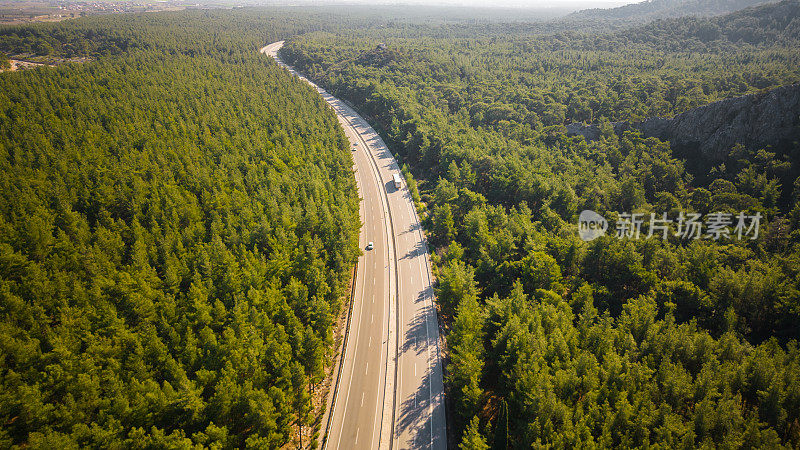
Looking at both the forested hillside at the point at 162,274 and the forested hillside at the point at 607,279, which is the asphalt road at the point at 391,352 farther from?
the forested hillside at the point at 162,274

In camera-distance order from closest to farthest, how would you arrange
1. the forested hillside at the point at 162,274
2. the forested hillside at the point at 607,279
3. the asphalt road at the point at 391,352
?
the forested hillside at the point at 607,279, the forested hillside at the point at 162,274, the asphalt road at the point at 391,352

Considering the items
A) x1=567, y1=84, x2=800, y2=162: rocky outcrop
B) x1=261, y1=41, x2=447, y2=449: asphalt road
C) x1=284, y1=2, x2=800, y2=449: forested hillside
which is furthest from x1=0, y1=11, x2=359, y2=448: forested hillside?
x1=567, y1=84, x2=800, y2=162: rocky outcrop

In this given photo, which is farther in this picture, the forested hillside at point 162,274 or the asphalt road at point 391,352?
the asphalt road at point 391,352

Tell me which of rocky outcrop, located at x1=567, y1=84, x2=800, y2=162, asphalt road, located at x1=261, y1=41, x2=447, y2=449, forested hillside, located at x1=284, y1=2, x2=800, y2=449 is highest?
rocky outcrop, located at x1=567, y1=84, x2=800, y2=162

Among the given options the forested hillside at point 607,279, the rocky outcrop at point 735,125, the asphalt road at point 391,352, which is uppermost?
the rocky outcrop at point 735,125

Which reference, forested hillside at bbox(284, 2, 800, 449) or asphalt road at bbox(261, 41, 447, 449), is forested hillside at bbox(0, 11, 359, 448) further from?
forested hillside at bbox(284, 2, 800, 449)

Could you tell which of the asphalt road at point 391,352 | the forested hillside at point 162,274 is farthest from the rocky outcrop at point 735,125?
the forested hillside at point 162,274

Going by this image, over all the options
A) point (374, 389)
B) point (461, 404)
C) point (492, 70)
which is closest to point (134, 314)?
point (374, 389)
